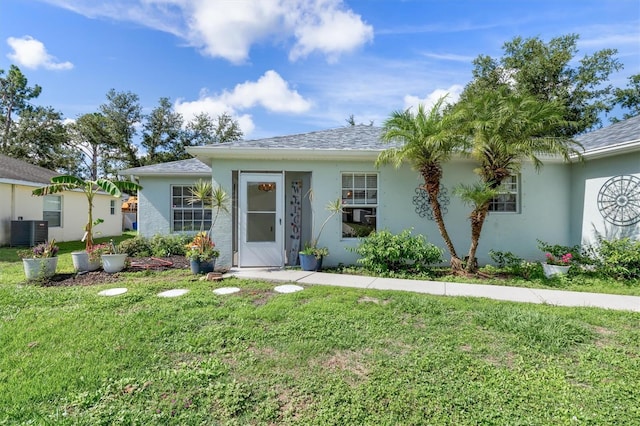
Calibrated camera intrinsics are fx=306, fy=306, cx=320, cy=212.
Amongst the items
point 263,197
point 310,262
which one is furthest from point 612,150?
point 263,197

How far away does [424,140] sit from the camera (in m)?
7.14

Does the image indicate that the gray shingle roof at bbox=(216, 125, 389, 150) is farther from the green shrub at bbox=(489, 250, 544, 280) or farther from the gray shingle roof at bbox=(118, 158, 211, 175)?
the green shrub at bbox=(489, 250, 544, 280)

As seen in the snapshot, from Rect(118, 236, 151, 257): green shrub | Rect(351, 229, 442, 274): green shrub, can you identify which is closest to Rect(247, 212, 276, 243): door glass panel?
Rect(351, 229, 442, 274): green shrub

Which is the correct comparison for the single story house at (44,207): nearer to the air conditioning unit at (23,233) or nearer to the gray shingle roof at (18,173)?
the gray shingle roof at (18,173)

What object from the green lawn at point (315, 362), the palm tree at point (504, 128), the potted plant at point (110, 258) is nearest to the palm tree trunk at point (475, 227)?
the palm tree at point (504, 128)

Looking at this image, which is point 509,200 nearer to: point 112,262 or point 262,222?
point 262,222

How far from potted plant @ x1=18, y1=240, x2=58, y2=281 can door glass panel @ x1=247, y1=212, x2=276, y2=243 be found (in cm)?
448

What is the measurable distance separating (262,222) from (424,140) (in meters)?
4.54

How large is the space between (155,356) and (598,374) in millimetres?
4649

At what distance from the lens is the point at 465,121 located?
24.1 feet

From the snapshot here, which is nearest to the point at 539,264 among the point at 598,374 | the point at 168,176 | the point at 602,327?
the point at 602,327

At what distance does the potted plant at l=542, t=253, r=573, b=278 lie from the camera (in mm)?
7176

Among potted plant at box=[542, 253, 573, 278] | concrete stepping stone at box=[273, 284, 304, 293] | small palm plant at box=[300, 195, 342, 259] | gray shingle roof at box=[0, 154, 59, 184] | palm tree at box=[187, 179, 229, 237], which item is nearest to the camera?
concrete stepping stone at box=[273, 284, 304, 293]

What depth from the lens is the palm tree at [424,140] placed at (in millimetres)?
7098
